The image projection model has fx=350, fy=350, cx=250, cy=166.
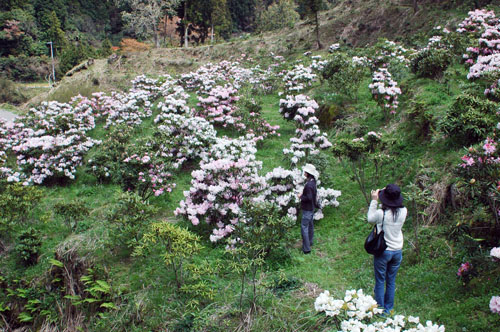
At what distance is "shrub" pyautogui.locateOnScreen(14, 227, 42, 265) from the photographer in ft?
23.2

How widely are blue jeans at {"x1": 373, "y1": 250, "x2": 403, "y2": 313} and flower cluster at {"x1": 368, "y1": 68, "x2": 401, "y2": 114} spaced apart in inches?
205

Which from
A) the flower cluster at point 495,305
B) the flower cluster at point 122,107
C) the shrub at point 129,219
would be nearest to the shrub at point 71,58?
the flower cluster at point 122,107

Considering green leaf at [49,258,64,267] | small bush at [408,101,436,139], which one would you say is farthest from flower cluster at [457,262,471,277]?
green leaf at [49,258,64,267]

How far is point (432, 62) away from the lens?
8188 millimetres

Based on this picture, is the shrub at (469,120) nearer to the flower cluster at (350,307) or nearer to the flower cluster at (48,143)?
the flower cluster at (350,307)

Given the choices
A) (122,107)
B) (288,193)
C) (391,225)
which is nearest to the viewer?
(391,225)

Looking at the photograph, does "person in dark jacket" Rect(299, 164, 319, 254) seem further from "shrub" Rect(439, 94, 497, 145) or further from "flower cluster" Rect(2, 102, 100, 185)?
"flower cluster" Rect(2, 102, 100, 185)

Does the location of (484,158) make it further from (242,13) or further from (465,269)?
(242,13)

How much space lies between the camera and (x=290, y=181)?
6.60 meters

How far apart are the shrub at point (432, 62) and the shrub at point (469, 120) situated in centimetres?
286

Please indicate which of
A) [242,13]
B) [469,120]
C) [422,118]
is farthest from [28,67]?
[469,120]

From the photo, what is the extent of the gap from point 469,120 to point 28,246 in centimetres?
843

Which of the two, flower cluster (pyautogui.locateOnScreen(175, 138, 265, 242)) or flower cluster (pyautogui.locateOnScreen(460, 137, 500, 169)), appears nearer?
flower cluster (pyautogui.locateOnScreen(460, 137, 500, 169))

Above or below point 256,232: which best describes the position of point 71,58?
above
